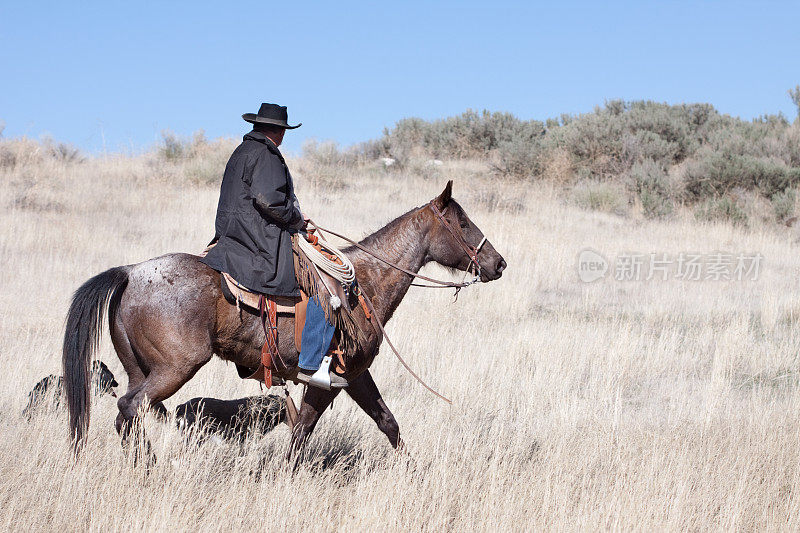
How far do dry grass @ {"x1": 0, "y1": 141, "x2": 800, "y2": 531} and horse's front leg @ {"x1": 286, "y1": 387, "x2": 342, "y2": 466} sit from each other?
17 cm

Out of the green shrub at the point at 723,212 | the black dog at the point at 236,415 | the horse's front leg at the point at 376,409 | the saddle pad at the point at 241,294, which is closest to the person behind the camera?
the saddle pad at the point at 241,294

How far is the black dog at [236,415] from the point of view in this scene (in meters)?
5.30

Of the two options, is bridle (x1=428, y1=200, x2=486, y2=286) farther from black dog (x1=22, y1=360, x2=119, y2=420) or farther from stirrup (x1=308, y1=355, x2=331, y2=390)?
black dog (x1=22, y1=360, x2=119, y2=420)

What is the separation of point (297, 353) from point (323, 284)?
49 cm

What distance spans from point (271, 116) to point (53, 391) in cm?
302

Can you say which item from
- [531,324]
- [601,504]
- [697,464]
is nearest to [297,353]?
[601,504]

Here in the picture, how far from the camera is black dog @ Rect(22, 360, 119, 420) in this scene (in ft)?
17.7

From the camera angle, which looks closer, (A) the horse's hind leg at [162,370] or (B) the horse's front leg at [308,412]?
(A) the horse's hind leg at [162,370]

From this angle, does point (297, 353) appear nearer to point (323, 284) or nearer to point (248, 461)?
point (323, 284)

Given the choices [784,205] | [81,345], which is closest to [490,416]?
[81,345]

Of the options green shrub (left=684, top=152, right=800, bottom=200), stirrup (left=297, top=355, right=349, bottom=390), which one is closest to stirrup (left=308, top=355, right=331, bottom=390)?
stirrup (left=297, top=355, right=349, bottom=390)

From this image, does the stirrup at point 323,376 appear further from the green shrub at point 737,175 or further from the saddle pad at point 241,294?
the green shrub at point 737,175

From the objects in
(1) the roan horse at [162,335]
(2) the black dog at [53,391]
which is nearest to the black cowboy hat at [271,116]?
(1) the roan horse at [162,335]

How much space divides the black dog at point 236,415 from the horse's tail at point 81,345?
3.67 feet
